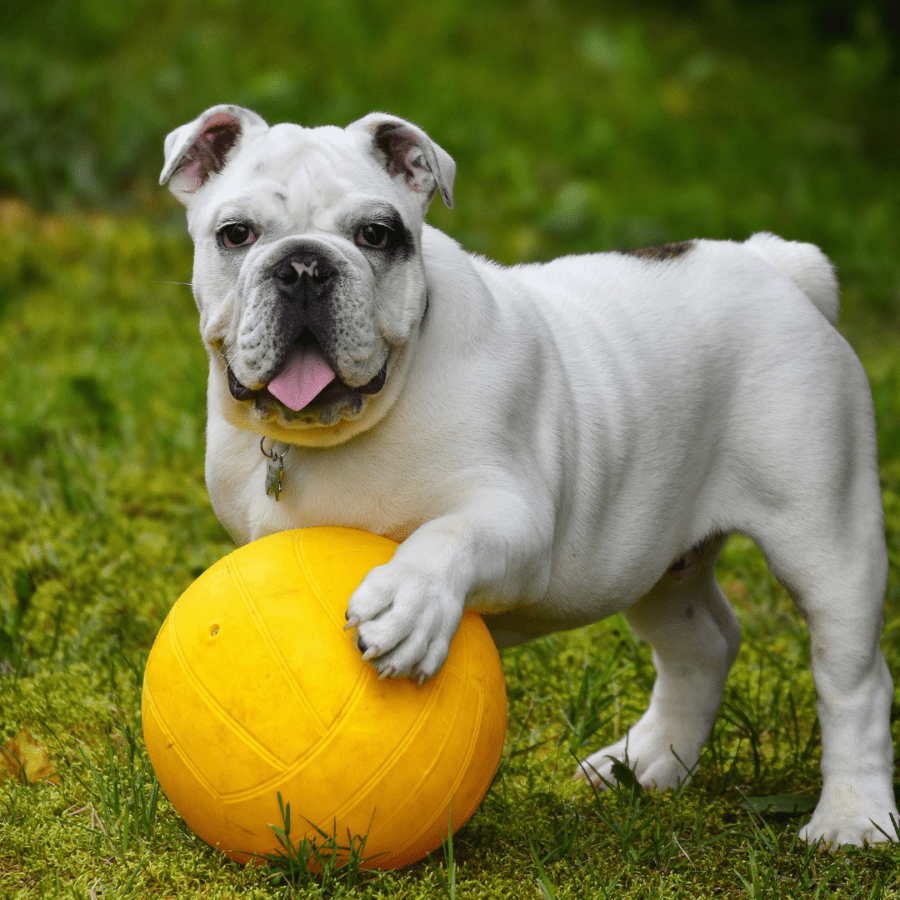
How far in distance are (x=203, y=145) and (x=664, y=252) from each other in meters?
1.72

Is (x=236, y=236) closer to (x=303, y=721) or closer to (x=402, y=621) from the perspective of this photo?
(x=402, y=621)

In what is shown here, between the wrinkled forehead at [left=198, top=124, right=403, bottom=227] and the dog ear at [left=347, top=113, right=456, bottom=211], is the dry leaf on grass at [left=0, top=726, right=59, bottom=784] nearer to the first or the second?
the wrinkled forehead at [left=198, top=124, right=403, bottom=227]

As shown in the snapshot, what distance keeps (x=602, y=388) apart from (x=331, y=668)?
1.48 metres

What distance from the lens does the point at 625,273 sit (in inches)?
169

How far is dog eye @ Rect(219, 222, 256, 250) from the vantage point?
11.3 feet

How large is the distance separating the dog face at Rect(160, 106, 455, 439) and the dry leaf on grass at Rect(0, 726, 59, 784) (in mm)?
1394

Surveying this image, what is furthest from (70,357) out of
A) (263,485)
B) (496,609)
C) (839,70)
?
(839,70)

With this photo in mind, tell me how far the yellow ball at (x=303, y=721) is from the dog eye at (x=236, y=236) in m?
0.90

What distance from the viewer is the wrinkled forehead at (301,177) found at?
11.2 ft

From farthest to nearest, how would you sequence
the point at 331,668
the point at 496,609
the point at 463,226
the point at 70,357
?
the point at 463,226 < the point at 70,357 < the point at 496,609 < the point at 331,668

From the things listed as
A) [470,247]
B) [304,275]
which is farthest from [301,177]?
[470,247]

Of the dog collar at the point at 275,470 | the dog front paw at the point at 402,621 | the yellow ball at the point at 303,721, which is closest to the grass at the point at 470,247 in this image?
the yellow ball at the point at 303,721

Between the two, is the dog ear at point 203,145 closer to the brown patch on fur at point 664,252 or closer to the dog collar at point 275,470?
the dog collar at point 275,470

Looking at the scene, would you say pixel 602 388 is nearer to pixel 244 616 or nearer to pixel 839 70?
pixel 244 616
